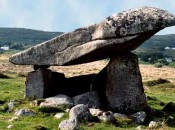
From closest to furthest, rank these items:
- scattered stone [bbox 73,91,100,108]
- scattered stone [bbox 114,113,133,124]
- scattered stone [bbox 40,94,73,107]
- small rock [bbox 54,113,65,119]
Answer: small rock [bbox 54,113,65,119], scattered stone [bbox 114,113,133,124], scattered stone [bbox 40,94,73,107], scattered stone [bbox 73,91,100,108]

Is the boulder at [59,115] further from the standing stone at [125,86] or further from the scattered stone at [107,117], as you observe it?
the standing stone at [125,86]

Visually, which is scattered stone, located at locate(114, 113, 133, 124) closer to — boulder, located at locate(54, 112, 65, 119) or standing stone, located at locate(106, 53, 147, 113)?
standing stone, located at locate(106, 53, 147, 113)

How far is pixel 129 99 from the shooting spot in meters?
30.5

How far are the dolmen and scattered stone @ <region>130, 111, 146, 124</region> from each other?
154cm

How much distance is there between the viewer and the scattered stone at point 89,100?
30812 mm

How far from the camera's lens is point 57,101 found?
99.9ft

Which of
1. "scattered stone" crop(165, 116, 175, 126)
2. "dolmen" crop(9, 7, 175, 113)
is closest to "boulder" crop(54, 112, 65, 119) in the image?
"dolmen" crop(9, 7, 175, 113)

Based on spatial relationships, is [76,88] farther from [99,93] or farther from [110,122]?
[110,122]

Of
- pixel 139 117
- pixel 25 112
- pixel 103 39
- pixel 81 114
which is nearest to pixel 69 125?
pixel 81 114

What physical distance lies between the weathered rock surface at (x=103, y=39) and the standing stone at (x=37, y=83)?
3.02 ft

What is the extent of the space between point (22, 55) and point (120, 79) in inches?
272

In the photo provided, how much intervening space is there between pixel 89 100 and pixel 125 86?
245cm

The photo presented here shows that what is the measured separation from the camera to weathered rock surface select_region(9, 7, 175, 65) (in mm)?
28531

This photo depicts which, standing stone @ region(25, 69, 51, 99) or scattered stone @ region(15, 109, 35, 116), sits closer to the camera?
scattered stone @ region(15, 109, 35, 116)
